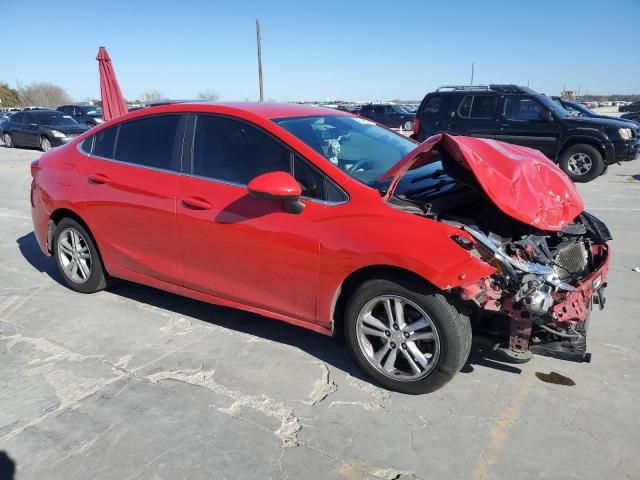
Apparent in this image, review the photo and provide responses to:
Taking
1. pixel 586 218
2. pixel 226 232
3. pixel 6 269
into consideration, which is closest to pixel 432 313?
pixel 226 232

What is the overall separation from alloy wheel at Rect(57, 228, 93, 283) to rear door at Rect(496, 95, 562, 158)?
958 cm

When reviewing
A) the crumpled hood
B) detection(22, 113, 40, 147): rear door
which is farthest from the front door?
detection(22, 113, 40, 147): rear door

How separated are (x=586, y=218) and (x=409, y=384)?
190cm

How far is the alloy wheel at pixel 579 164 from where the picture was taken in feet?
37.0

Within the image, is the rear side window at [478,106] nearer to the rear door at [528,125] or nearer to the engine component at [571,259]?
the rear door at [528,125]

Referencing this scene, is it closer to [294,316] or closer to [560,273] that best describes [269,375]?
[294,316]

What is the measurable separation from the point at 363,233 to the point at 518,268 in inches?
35.1

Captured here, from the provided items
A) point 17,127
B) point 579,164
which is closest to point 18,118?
point 17,127

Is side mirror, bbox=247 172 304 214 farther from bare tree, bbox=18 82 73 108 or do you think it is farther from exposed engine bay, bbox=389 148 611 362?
bare tree, bbox=18 82 73 108

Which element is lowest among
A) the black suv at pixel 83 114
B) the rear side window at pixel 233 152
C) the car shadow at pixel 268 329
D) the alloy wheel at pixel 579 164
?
the car shadow at pixel 268 329

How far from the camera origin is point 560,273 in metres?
3.23

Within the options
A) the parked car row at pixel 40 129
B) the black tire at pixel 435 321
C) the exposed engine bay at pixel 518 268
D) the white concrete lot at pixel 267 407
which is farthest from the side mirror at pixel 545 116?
the parked car row at pixel 40 129

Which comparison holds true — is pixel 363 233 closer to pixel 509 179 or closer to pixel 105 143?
pixel 509 179

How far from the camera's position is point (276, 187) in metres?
3.03
